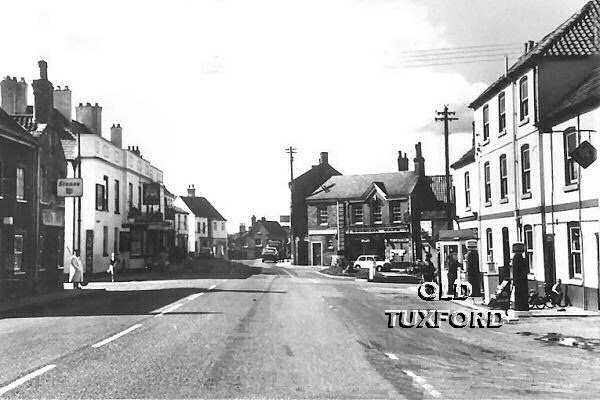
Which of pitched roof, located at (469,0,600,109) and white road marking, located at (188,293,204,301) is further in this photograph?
Answer: white road marking, located at (188,293,204,301)

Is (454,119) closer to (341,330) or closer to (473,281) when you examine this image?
(473,281)

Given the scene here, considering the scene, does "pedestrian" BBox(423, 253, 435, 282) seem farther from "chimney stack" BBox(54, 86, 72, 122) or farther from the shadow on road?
"chimney stack" BBox(54, 86, 72, 122)

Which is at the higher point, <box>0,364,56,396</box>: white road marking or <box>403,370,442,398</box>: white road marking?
<box>0,364,56,396</box>: white road marking

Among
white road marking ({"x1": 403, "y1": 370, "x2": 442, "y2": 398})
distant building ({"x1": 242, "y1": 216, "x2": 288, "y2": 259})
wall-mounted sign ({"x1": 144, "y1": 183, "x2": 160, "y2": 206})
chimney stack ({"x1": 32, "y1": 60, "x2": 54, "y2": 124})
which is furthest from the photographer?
distant building ({"x1": 242, "y1": 216, "x2": 288, "y2": 259})

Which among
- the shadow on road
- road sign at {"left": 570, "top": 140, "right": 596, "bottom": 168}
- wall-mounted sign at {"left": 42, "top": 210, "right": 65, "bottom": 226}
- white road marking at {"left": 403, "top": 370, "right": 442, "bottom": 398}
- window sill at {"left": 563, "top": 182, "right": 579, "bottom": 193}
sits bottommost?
the shadow on road

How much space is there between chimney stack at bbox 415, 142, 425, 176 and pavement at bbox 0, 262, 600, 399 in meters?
46.8

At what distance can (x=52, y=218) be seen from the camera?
28.5 m

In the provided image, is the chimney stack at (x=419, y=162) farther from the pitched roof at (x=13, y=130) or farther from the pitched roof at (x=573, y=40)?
the pitched roof at (x=13, y=130)

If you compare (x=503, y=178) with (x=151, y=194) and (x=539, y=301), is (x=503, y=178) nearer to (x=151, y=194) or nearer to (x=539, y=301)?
(x=539, y=301)

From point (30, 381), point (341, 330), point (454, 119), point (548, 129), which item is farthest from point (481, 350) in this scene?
point (454, 119)

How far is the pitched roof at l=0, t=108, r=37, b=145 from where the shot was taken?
24.5m

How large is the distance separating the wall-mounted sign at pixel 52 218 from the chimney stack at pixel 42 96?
13.9 ft

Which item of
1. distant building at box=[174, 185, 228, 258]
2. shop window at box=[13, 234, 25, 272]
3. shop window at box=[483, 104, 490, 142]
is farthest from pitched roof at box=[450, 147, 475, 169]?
distant building at box=[174, 185, 228, 258]

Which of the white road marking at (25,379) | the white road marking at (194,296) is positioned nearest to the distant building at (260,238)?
the white road marking at (194,296)
